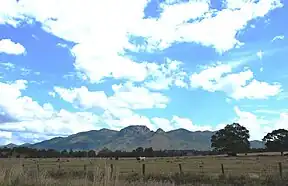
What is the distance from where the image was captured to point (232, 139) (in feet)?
405

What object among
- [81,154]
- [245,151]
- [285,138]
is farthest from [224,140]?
[81,154]

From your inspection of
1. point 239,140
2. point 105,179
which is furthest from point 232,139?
point 105,179

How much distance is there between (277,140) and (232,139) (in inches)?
494

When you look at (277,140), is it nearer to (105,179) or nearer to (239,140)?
(239,140)

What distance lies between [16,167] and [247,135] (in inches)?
4495

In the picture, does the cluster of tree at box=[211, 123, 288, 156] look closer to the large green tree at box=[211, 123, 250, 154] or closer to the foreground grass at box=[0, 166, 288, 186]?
the large green tree at box=[211, 123, 250, 154]

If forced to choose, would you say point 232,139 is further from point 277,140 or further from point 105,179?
point 105,179

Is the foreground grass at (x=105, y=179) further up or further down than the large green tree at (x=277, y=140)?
further down

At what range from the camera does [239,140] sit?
409 feet

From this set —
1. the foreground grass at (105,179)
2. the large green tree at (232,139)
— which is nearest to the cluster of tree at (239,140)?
the large green tree at (232,139)

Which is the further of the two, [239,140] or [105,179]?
[239,140]

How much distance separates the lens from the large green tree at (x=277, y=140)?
118188mm

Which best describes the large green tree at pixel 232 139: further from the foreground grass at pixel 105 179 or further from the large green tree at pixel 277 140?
the foreground grass at pixel 105 179

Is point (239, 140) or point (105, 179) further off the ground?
point (239, 140)
